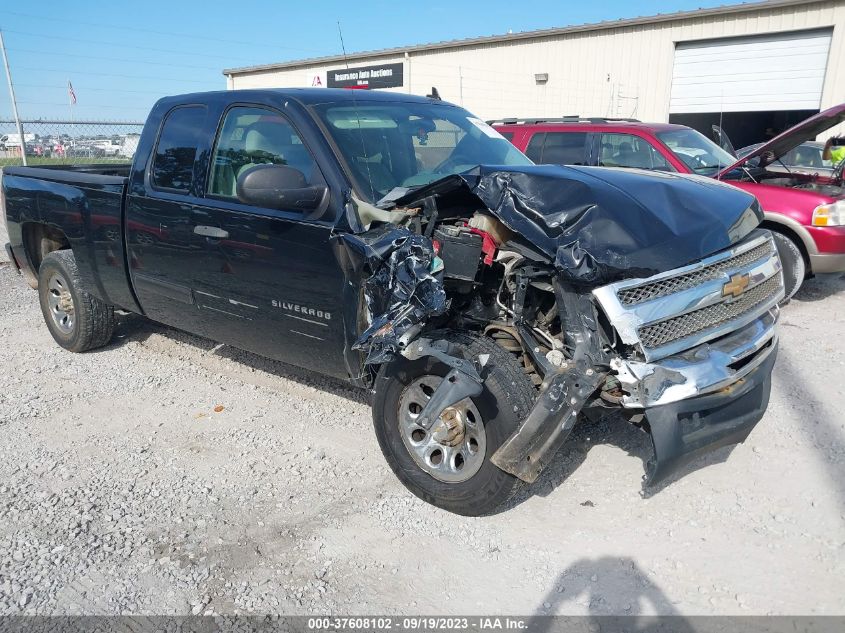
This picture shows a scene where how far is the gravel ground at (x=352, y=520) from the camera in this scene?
2.69 meters

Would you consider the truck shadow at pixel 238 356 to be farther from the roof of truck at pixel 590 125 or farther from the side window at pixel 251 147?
the roof of truck at pixel 590 125

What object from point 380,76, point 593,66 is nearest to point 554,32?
point 593,66

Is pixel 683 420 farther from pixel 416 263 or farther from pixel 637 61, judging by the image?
pixel 637 61

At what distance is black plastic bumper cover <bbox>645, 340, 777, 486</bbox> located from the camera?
2.66m

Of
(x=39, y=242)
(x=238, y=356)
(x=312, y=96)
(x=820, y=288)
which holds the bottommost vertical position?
(x=820, y=288)

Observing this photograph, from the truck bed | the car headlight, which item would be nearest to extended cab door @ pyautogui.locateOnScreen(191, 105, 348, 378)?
the truck bed

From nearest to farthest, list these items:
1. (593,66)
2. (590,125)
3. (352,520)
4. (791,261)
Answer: (352,520) → (791,261) → (590,125) → (593,66)

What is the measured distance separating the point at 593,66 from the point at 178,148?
56.2 ft

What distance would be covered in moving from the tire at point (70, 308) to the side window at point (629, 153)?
5891 mm

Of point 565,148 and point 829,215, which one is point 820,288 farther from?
point 565,148

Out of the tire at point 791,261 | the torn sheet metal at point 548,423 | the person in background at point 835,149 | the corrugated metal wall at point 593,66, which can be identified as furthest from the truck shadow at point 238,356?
the corrugated metal wall at point 593,66

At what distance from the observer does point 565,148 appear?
334 inches

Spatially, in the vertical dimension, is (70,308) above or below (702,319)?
below

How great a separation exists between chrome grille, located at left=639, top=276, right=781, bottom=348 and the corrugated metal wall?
15.9 metres
